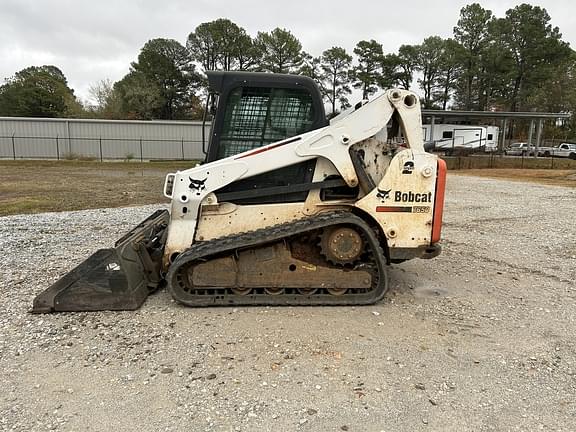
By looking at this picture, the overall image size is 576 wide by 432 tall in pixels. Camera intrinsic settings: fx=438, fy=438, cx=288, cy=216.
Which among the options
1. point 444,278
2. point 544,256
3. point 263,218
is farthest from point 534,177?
point 263,218

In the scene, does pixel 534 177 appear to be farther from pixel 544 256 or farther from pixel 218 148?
pixel 218 148

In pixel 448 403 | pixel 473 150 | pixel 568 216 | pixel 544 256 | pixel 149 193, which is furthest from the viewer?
pixel 473 150

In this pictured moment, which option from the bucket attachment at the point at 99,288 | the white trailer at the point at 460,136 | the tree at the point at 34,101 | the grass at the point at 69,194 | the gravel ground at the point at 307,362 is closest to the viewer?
the gravel ground at the point at 307,362

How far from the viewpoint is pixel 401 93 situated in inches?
173

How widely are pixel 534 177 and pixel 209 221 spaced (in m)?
22.6

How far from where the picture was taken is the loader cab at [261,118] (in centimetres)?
453

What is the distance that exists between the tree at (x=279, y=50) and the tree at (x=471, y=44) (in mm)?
22290

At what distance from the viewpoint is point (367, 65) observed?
6222 centimetres

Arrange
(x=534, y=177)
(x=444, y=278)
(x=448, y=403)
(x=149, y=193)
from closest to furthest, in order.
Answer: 1. (x=448, y=403)
2. (x=444, y=278)
3. (x=149, y=193)
4. (x=534, y=177)

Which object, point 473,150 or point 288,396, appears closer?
point 288,396

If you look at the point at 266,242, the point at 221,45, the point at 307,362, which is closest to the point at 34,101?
the point at 221,45

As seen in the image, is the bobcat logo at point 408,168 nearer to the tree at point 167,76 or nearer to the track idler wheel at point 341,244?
the track idler wheel at point 341,244

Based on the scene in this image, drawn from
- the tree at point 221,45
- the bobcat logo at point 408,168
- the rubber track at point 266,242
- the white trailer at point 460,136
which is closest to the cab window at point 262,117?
the rubber track at point 266,242

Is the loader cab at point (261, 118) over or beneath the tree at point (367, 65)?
beneath
